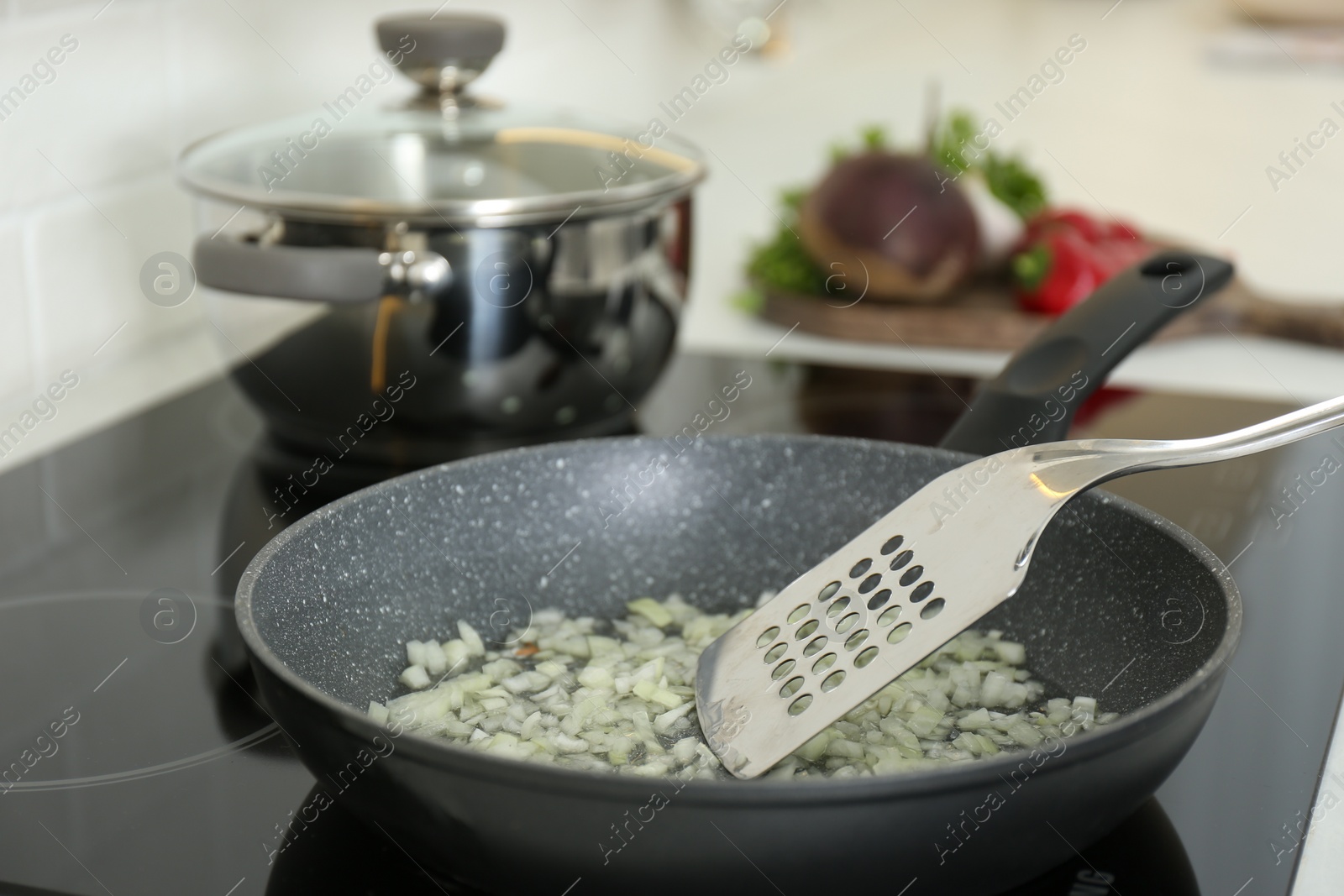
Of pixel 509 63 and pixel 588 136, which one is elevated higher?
pixel 588 136

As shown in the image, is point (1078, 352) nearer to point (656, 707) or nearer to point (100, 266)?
point (656, 707)

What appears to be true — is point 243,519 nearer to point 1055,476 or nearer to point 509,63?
point 1055,476

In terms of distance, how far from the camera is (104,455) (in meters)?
0.83

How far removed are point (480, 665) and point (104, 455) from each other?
0.36 meters

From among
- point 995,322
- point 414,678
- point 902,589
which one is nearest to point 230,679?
point 414,678

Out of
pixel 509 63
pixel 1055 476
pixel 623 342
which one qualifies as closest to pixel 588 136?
pixel 623 342

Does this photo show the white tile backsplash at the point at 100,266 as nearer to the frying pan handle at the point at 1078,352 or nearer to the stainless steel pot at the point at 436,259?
the stainless steel pot at the point at 436,259

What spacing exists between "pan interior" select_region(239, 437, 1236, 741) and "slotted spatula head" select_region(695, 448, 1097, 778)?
3.1 inches

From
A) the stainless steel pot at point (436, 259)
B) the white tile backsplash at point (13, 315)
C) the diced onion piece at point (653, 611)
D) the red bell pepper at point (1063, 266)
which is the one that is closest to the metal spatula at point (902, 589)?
the diced onion piece at point (653, 611)

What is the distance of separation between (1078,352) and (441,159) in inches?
14.9

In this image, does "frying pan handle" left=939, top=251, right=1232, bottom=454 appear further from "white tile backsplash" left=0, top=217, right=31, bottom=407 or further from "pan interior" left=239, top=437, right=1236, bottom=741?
"white tile backsplash" left=0, top=217, right=31, bottom=407

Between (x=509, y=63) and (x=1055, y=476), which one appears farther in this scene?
(x=509, y=63)

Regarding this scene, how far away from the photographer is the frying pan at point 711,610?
1.20 feet

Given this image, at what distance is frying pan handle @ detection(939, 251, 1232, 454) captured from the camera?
0.65 m
